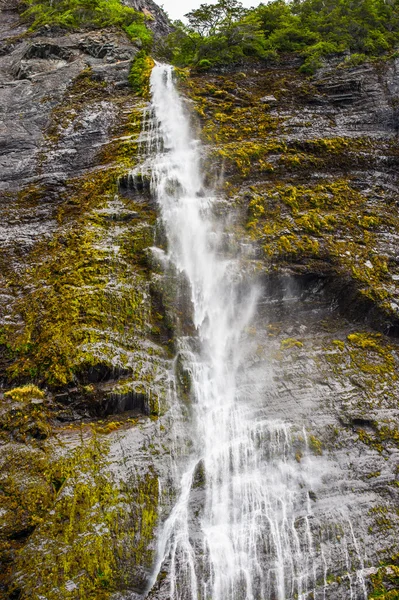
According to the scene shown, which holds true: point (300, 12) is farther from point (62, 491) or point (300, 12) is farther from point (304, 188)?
point (62, 491)

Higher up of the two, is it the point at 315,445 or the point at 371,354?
the point at 371,354

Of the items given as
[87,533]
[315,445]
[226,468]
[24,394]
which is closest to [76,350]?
[24,394]

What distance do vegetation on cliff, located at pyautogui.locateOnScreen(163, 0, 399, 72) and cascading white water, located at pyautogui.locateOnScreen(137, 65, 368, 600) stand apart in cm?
810

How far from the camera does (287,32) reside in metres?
17.4

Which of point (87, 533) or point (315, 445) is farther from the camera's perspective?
point (315, 445)

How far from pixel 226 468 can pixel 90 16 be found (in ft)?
68.2

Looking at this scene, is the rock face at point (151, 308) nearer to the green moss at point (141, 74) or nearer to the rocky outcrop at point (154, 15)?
the green moss at point (141, 74)

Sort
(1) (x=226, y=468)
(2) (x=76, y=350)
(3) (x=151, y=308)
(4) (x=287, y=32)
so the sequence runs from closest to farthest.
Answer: (1) (x=226, y=468) → (2) (x=76, y=350) → (3) (x=151, y=308) → (4) (x=287, y=32)

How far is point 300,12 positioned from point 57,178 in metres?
13.8

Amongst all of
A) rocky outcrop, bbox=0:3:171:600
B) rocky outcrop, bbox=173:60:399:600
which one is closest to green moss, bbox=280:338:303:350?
rocky outcrop, bbox=173:60:399:600

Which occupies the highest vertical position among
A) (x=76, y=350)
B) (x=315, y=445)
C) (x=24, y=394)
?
(x=76, y=350)

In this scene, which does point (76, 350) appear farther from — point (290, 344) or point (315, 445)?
point (315, 445)

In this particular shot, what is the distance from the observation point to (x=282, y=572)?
273 inches

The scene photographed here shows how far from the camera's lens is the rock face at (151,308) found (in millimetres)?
7258
